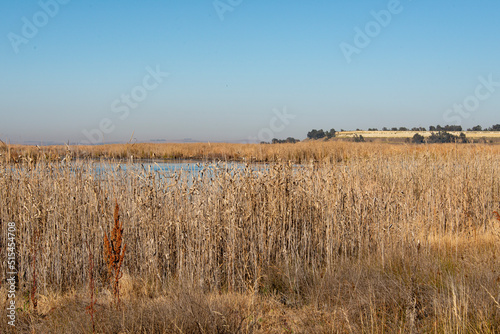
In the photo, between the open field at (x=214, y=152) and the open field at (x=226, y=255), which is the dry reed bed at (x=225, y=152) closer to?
the open field at (x=214, y=152)

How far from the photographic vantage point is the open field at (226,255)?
3160 mm

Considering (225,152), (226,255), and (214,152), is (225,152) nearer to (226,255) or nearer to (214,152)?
(226,255)

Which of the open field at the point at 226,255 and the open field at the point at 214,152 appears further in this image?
the open field at the point at 214,152

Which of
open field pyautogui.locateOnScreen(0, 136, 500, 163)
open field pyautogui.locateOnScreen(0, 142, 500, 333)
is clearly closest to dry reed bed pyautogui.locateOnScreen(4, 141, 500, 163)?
open field pyautogui.locateOnScreen(0, 136, 500, 163)

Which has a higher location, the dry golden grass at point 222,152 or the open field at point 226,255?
the dry golden grass at point 222,152

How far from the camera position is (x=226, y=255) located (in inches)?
185

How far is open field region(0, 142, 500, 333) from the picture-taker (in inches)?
124

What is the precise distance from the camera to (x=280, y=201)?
5.45 m

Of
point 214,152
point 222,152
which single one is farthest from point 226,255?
point 214,152

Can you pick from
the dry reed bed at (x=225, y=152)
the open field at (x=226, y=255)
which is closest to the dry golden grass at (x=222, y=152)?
the dry reed bed at (x=225, y=152)

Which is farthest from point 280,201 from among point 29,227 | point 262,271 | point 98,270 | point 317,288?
point 29,227

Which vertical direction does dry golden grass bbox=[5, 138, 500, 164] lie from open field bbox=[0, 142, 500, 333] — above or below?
above

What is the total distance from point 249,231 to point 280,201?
0.71 meters

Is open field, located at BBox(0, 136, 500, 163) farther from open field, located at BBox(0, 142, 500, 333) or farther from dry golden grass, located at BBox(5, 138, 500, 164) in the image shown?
open field, located at BBox(0, 142, 500, 333)
